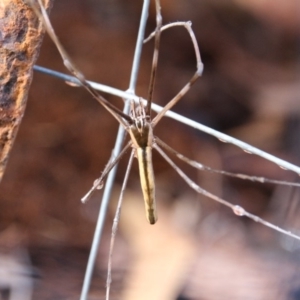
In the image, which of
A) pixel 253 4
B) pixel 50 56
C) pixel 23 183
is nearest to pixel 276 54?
pixel 253 4

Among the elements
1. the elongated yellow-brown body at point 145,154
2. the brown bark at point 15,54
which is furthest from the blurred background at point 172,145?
the brown bark at point 15,54

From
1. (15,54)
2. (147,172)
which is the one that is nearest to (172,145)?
(147,172)

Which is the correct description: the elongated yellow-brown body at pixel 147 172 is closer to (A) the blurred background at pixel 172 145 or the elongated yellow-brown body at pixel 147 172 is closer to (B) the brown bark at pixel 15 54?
(B) the brown bark at pixel 15 54

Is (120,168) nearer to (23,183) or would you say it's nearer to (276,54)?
(23,183)

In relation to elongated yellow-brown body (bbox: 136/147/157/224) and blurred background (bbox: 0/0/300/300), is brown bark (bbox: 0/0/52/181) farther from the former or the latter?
blurred background (bbox: 0/0/300/300)

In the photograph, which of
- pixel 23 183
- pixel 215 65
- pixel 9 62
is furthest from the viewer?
pixel 215 65

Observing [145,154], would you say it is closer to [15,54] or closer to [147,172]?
[147,172]
